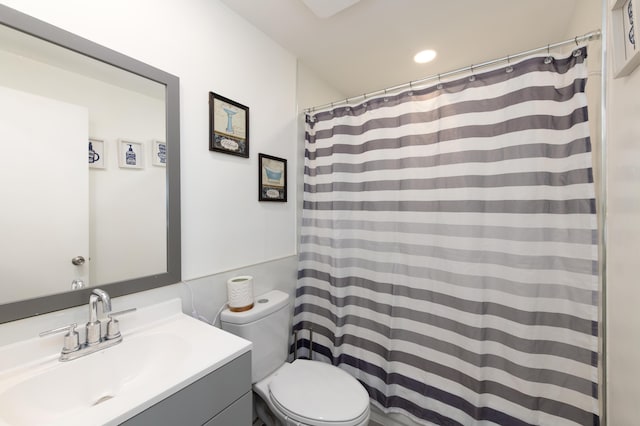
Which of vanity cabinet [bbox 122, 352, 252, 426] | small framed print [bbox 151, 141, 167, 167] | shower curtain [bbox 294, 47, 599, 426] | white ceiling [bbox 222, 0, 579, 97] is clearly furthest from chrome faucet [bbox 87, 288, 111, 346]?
white ceiling [bbox 222, 0, 579, 97]

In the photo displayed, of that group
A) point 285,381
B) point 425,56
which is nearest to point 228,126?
Answer: point 285,381

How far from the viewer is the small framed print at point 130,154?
0.99 metres

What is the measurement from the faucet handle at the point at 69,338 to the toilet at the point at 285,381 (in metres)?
0.51

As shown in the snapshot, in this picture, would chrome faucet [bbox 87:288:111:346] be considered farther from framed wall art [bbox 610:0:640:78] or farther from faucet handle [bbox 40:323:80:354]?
framed wall art [bbox 610:0:640:78]

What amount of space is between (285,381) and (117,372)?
72 cm

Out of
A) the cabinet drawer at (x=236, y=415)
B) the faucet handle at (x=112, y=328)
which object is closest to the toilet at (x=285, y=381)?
the cabinet drawer at (x=236, y=415)

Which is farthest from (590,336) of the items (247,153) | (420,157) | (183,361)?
(247,153)

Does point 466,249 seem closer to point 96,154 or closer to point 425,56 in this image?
point 425,56

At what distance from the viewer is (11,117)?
757 mm

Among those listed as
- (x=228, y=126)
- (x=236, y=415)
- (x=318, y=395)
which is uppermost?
(x=228, y=126)

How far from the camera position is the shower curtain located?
Answer: 3.28 ft

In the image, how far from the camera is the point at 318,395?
3.72 feet

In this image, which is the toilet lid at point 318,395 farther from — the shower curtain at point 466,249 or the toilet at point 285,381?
the shower curtain at point 466,249

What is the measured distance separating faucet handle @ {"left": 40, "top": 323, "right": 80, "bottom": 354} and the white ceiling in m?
1.61
